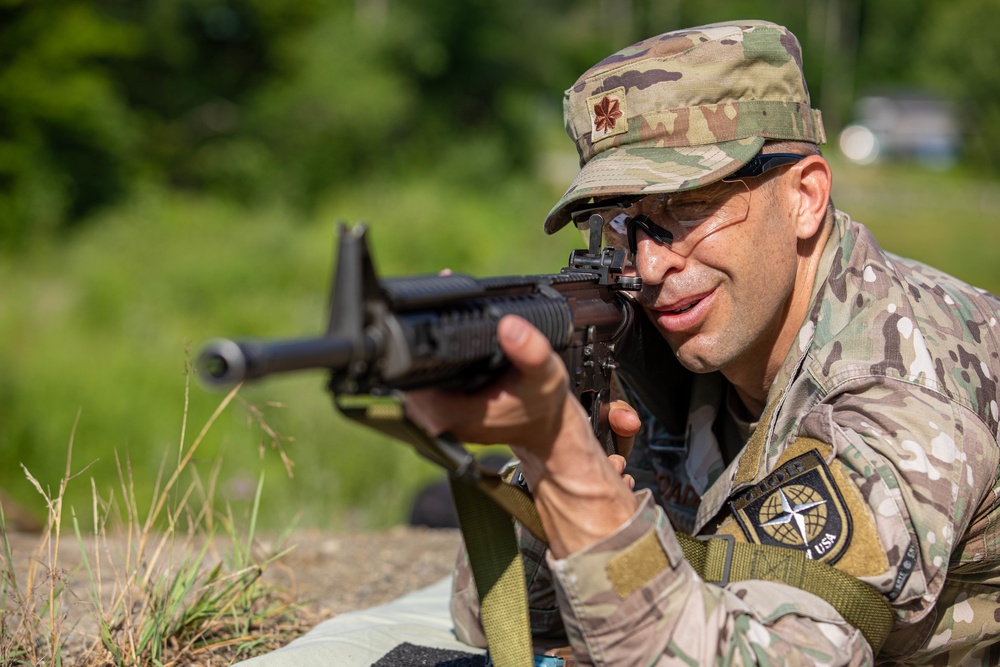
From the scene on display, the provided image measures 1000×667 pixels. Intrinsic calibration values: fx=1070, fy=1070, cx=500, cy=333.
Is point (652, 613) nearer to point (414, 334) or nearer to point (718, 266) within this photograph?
point (414, 334)

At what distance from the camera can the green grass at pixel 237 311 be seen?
32.0ft

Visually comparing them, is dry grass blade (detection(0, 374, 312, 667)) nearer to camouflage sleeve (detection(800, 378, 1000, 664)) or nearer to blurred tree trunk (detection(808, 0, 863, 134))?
camouflage sleeve (detection(800, 378, 1000, 664))

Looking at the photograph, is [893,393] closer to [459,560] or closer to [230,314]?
[459,560]

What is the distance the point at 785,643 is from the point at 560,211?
58.4 inches

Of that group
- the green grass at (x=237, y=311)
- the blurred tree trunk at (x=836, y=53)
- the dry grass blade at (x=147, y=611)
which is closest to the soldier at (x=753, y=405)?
the dry grass blade at (x=147, y=611)

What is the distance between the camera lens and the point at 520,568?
2.58 metres

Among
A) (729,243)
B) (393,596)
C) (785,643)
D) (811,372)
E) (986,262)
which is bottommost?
(986,262)

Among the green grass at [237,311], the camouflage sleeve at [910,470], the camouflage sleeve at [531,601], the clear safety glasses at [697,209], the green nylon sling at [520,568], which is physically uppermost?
the clear safety glasses at [697,209]

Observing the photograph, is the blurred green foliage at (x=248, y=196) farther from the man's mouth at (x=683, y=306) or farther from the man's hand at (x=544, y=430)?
the man's hand at (x=544, y=430)

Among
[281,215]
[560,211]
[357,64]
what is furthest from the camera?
[357,64]

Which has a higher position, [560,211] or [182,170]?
[560,211]

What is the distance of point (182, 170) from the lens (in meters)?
27.8

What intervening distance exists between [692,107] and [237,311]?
14.2 m

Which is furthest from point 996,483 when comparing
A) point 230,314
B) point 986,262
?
point 986,262
